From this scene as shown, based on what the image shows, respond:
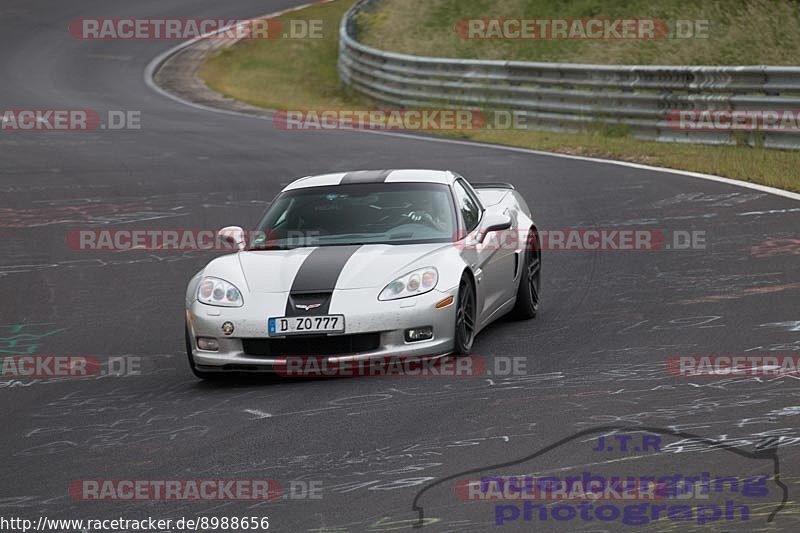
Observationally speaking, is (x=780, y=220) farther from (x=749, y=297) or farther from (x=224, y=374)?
(x=224, y=374)

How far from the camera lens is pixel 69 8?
4378cm

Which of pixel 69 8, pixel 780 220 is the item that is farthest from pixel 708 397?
pixel 69 8

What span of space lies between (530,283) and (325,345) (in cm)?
247

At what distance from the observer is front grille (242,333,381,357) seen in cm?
831

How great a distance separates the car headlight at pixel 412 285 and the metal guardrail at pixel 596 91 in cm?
1058

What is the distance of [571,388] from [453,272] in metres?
1.37

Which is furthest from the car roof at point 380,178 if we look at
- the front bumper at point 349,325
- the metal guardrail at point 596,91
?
the metal guardrail at point 596,91

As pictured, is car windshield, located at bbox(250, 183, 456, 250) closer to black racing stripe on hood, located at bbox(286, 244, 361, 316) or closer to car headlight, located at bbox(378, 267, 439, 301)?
black racing stripe on hood, located at bbox(286, 244, 361, 316)

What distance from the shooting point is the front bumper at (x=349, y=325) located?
832 centimetres

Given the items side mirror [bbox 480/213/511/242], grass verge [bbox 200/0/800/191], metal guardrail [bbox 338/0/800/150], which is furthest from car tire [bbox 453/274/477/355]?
metal guardrail [bbox 338/0/800/150]

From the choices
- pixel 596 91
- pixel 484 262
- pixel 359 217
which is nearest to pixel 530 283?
pixel 484 262

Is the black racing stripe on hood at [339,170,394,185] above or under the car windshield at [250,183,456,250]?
above

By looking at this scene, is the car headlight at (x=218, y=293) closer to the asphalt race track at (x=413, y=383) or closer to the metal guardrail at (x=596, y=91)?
the asphalt race track at (x=413, y=383)

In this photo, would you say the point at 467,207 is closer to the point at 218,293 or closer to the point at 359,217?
the point at 359,217
